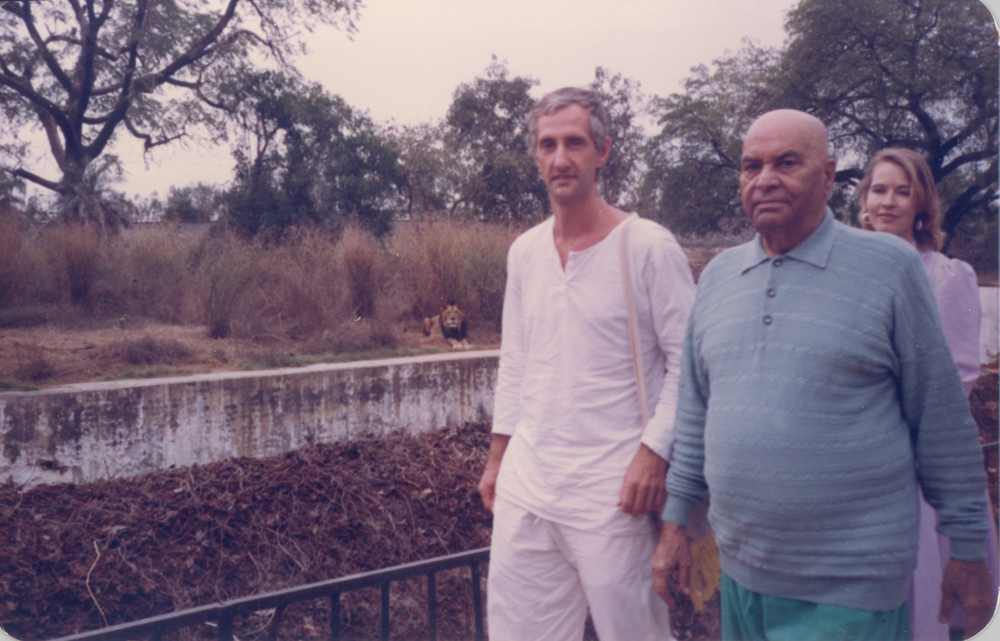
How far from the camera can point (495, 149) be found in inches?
353

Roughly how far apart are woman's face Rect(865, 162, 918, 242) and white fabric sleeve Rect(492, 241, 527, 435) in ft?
3.93

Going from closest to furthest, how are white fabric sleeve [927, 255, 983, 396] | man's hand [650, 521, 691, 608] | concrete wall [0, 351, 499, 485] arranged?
man's hand [650, 521, 691, 608] → white fabric sleeve [927, 255, 983, 396] → concrete wall [0, 351, 499, 485]

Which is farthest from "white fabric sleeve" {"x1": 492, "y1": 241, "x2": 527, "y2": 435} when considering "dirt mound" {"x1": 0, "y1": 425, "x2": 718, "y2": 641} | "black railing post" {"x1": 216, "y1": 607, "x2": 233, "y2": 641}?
"dirt mound" {"x1": 0, "y1": 425, "x2": 718, "y2": 641}

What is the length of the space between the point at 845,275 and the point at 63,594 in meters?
4.09

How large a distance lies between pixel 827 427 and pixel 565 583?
826 millimetres

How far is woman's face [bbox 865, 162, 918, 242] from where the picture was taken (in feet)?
7.38

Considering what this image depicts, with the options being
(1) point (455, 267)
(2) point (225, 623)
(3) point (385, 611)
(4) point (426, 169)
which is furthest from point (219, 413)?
(4) point (426, 169)

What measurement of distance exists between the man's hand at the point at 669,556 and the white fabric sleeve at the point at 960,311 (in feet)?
3.42

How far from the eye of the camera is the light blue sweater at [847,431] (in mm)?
1402

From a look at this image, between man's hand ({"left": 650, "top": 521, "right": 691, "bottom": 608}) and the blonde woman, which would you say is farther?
the blonde woman

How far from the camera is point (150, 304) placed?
8.03 metres

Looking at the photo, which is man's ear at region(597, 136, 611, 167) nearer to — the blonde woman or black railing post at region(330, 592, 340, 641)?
the blonde woman

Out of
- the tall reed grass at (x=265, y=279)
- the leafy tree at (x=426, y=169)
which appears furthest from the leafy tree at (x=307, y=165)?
the tall reed grass at (x=265, y=279)

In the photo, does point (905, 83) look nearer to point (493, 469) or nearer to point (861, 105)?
point (861, 105)
